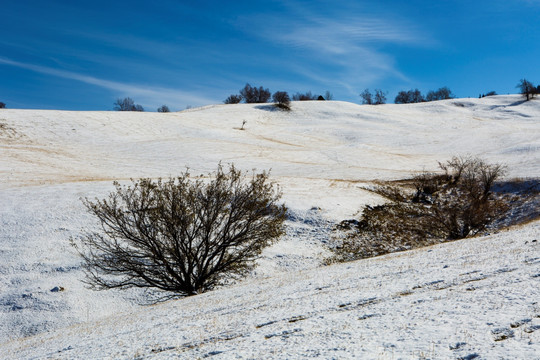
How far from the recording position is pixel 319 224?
25.1m

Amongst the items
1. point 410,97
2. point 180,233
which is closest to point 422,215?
point 180,233

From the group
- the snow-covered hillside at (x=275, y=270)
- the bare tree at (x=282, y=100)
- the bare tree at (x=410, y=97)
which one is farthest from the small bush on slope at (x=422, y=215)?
the bare tree at (x=410, y=97)

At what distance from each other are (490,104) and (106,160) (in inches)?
3926

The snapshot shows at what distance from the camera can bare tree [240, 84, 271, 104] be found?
108062 mm

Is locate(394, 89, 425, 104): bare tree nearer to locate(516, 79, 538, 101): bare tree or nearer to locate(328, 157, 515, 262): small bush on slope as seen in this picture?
locate(516, 79, 538, 101): bare tree

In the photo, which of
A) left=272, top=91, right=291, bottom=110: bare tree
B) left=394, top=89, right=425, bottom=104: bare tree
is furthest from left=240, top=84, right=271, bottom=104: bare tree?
left=394, top=89, right=425, bottom=104: bare tree

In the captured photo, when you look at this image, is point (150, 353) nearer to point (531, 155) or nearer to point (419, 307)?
point (419, 307)

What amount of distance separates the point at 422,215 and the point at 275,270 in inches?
522

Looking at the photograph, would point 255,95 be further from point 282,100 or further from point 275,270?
point 275,270

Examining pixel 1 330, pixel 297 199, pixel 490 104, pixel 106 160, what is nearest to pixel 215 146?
pixel 106 160

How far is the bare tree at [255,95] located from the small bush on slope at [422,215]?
3017 inches

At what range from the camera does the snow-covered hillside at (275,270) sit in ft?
19.1

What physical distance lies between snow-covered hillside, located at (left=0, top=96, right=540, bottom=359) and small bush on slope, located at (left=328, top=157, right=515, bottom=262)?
1715 millimetres

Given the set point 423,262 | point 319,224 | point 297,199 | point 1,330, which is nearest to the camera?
point 423,262
